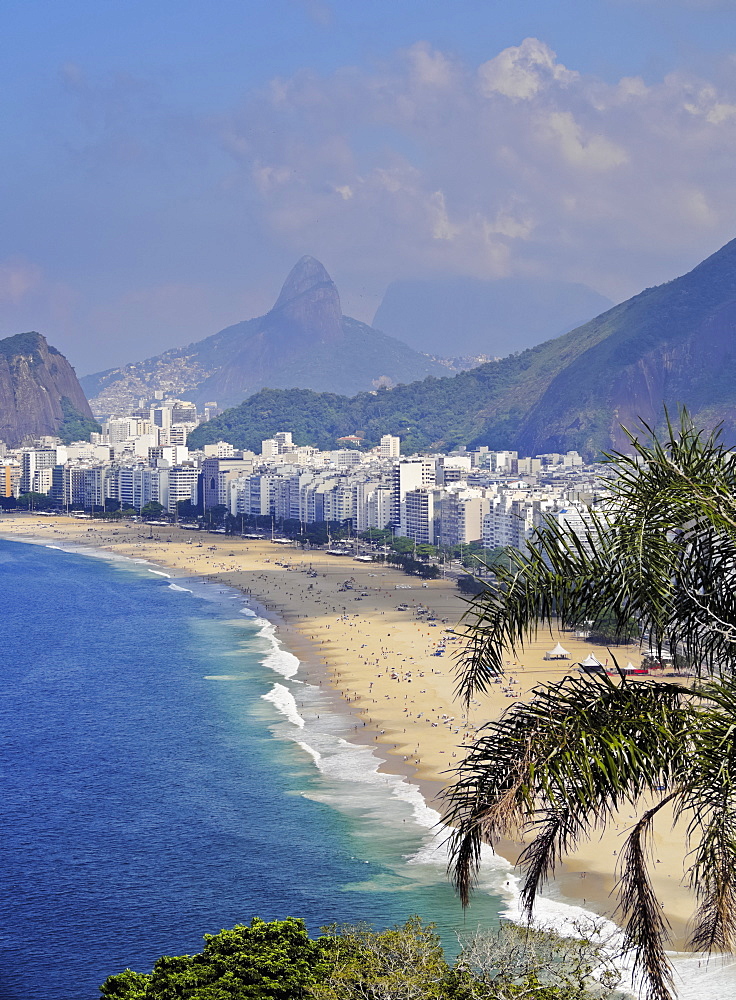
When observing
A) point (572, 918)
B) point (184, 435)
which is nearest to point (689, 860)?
point (572, 918)

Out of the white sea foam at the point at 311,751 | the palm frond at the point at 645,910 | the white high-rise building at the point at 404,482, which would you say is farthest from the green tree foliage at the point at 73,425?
the palm frond at the point at 645,910

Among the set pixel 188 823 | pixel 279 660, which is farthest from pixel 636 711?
pixel 279 660

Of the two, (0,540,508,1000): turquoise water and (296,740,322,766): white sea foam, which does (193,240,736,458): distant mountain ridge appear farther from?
(296,740,322,766): white sea foam

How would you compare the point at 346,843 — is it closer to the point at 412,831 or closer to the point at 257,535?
the point at 412,831

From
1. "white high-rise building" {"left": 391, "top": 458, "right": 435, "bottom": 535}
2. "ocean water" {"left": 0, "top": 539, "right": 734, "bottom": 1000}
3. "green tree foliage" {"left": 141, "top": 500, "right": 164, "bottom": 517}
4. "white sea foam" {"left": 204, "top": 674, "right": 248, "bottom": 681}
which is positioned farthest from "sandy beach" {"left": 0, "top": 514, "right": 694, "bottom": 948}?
"green tree foliage" {"left": 141, "top": 500, "right": 164, "bottom": 517}

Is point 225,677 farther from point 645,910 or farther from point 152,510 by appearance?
point 152,510

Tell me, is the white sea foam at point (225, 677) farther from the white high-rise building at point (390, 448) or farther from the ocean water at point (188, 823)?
the white high-rise building at point (390, 448)
